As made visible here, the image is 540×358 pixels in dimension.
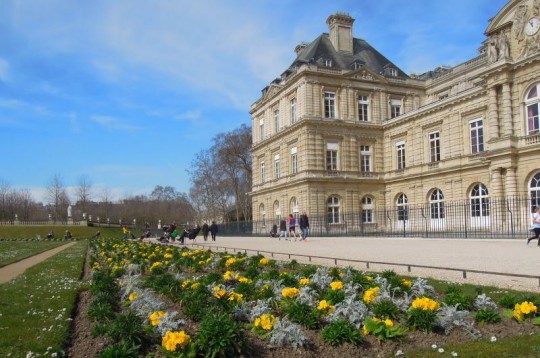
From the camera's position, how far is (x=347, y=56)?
4597 centimetres

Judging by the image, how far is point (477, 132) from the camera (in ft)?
111

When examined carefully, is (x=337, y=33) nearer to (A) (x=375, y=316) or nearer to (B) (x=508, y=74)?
(B) (x=508, y=74)

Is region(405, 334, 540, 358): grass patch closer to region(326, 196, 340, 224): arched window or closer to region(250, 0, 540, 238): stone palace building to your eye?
region(250, 0, 540, 238): stone palace building

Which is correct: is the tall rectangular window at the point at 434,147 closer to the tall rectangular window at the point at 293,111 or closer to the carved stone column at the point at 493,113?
the carved stone column at the point at 493,113

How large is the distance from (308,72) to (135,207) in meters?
67.8

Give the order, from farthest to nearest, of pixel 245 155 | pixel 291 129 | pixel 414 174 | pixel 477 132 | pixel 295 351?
pixel 245 155
pixel 291 129
pixel 414 174
pixel 477 132
pixel 295 351

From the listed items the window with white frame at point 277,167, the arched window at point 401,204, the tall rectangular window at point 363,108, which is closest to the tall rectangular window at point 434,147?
the arched window at point 401,204

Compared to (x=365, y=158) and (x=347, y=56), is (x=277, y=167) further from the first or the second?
(x=347, y=56)

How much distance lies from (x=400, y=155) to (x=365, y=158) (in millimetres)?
3148

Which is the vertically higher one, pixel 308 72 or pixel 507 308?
pixel 308 72

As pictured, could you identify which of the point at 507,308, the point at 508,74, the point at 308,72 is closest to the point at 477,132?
the point at 508,74

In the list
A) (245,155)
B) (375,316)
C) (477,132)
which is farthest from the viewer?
(245,155)

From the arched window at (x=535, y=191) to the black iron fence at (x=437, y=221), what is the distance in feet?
0.38

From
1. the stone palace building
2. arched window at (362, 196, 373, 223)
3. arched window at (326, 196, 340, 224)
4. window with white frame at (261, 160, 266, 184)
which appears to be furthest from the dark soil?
window with white frame at (261, 160, 266, 184)
